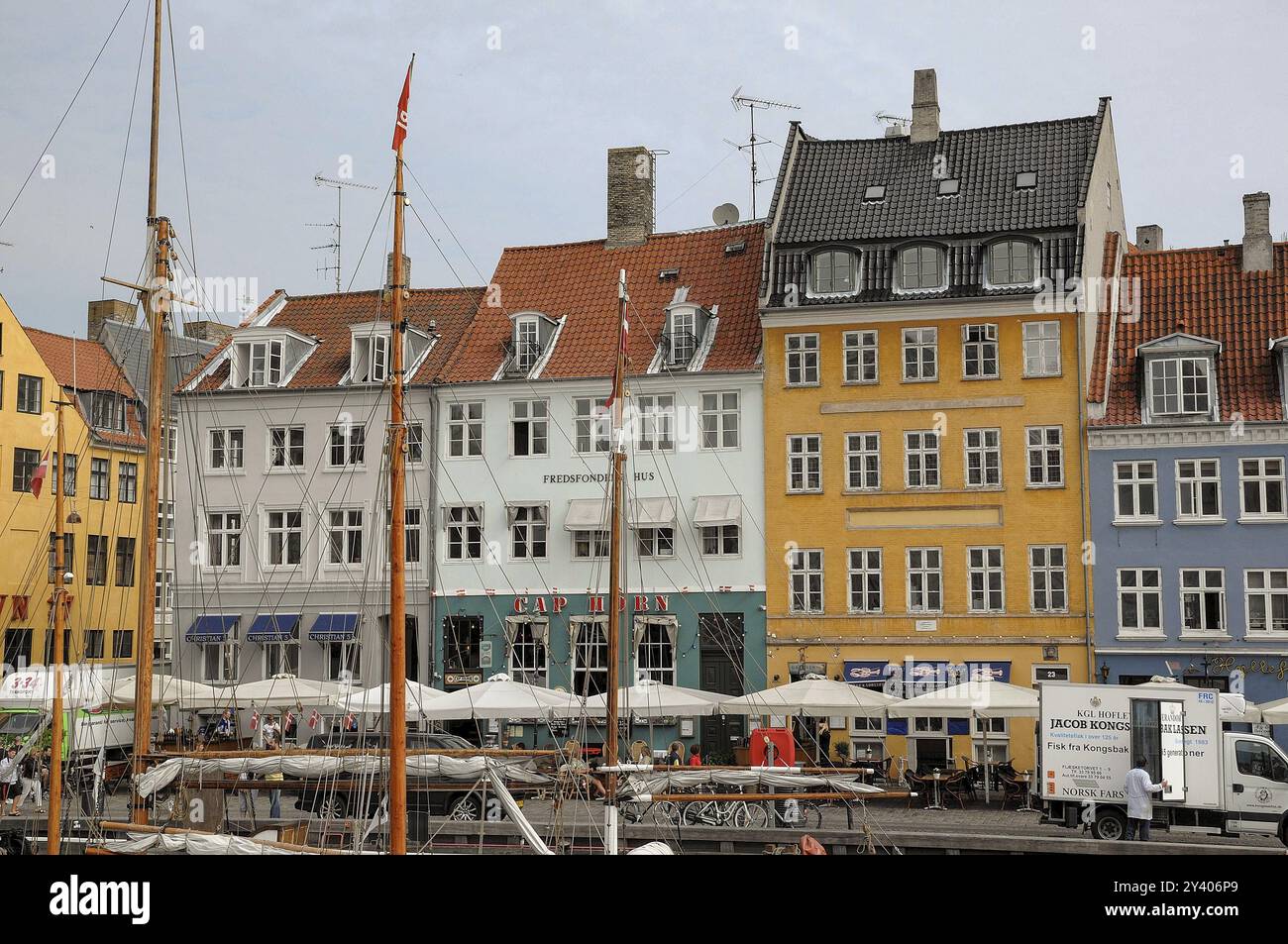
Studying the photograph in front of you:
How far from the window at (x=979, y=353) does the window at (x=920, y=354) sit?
78cm

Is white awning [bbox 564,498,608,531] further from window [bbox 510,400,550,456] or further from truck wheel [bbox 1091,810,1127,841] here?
truck wheel [bbox 1091,810,1127,841]

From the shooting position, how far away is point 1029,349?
41.1m

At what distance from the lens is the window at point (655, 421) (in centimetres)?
4350

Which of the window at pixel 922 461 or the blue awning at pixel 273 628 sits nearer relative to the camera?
the window at pixel 922 461

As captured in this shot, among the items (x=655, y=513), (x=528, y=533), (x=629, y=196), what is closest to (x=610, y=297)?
(x=629, y=196)

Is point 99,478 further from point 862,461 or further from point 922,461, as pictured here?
point 922,461

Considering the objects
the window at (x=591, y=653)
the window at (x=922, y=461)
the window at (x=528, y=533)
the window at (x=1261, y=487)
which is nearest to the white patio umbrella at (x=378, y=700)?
the window at (x=591, y=653)

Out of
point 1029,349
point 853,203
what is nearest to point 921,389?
point 1029,349

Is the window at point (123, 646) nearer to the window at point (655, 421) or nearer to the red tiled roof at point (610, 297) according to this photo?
the red tiled roof at point (610, 297)

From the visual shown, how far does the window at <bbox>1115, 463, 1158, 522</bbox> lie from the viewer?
39.7 meters

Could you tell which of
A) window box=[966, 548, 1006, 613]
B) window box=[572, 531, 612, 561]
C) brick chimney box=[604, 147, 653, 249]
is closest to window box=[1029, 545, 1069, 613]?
window box=[966, 548, 1006, 613]
